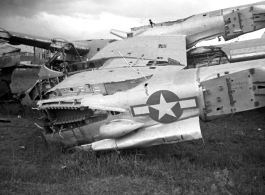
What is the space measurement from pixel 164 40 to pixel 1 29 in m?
5.67

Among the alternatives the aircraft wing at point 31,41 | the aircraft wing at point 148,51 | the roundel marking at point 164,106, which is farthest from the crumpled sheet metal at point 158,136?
the aircraft wing at point 31,41

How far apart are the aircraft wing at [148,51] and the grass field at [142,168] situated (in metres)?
1.99

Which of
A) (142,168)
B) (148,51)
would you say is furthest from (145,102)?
(148,51)

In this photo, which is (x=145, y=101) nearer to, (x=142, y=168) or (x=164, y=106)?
(x=164, y=106)

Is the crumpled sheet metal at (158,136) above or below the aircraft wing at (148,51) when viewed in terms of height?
below

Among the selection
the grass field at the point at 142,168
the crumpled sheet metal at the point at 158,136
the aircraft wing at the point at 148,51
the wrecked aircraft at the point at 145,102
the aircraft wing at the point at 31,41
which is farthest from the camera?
the aircraft wing at the point at 31,41

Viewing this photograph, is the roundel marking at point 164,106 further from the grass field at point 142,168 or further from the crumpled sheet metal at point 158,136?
the grass field at point 142,168

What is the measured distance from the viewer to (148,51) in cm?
727

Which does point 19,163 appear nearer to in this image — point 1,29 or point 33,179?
point 33,179

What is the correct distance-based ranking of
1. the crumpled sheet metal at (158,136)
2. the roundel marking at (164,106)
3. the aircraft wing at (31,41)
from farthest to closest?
the aircraft wing at (31,41) → the roundel marking at (164,106) → the crumpled sheet metal at (158,136)

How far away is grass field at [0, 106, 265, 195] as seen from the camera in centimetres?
418

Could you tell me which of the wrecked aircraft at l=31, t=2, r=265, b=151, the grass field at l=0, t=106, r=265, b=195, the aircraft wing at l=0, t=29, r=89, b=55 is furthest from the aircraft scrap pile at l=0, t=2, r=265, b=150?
the aircraft wing at l=0, t=29, r=89, b=55

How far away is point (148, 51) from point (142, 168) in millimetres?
3336

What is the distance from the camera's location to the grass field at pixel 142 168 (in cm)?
418
